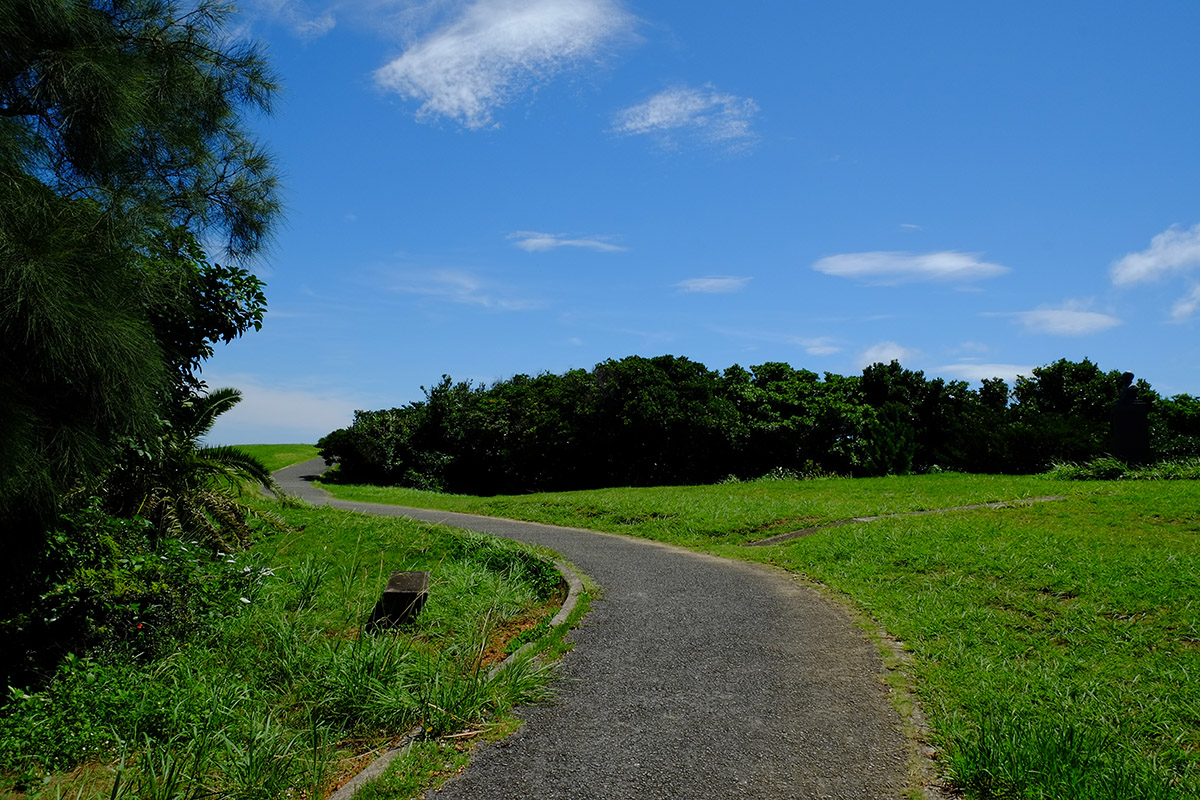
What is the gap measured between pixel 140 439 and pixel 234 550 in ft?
6.05

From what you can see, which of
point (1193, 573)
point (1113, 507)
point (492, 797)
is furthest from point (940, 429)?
point (492, 797)

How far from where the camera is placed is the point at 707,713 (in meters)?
4.11

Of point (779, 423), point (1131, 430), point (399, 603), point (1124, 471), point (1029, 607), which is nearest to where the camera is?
point (399, 603)

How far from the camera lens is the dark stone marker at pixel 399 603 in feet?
18.9

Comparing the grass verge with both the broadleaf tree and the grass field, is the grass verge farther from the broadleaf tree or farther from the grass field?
the grass field

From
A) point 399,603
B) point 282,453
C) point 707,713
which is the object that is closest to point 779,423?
point 399,603

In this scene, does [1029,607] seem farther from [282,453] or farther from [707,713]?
[282,453]

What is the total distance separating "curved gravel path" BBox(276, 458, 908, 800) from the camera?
11.2 feet

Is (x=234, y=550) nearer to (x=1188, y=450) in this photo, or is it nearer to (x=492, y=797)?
(x=492, y=797)

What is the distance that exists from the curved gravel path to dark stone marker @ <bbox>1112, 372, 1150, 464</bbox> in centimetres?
1113

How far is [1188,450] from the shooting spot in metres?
16.1

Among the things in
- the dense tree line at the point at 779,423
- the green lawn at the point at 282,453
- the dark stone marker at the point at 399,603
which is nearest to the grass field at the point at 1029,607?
the dark stone marker at the point at 399,603

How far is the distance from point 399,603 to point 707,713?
2.76 meters

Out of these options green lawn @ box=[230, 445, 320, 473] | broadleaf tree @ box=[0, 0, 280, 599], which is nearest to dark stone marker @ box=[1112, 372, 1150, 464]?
broadleaf tree @ box=[0, 0, 280, 599]
